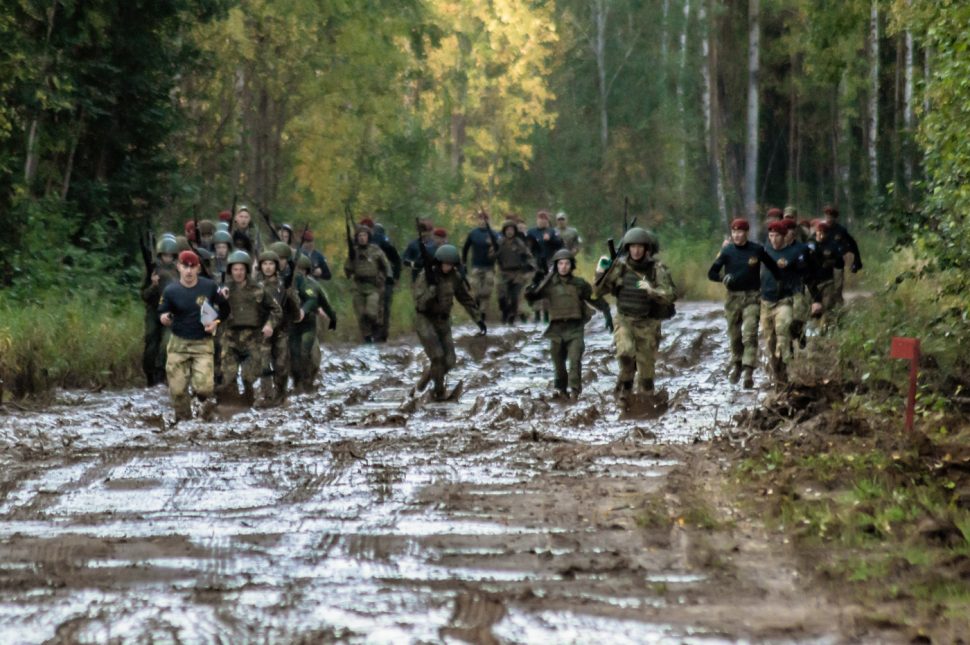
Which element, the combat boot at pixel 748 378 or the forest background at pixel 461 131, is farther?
the combat boot at pixel 748 378

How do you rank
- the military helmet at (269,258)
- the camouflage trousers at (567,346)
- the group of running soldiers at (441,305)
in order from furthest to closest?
the military helmet at (269,258) → the camouflage trousers at (567,346) → the group of running soldiers at (441,305)

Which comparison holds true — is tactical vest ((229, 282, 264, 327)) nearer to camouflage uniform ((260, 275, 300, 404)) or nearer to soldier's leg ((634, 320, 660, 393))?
camouflage uniform ((260, 275, 300, 404))

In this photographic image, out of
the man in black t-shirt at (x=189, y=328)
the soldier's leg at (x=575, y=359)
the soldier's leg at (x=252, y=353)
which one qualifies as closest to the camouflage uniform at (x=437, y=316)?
the soldier's leg at (x=575, y=359)

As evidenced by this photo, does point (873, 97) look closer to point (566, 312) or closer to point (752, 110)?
point (752, 110)

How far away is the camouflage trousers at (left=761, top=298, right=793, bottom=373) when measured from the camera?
1856 cm

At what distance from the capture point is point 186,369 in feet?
55.0

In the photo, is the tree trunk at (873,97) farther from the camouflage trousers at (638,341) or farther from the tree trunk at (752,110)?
the camouflage trousers at (638,341)

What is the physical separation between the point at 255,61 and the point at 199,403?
16.3 m

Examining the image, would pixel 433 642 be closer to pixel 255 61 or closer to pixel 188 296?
pixel 188 296

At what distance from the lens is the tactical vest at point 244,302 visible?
61.0ft

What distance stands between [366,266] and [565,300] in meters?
8.51

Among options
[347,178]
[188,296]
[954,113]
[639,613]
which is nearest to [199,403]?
[188,296]

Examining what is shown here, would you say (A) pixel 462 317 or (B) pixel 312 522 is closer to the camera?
(B) pixel 312 522

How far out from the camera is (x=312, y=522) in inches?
369
